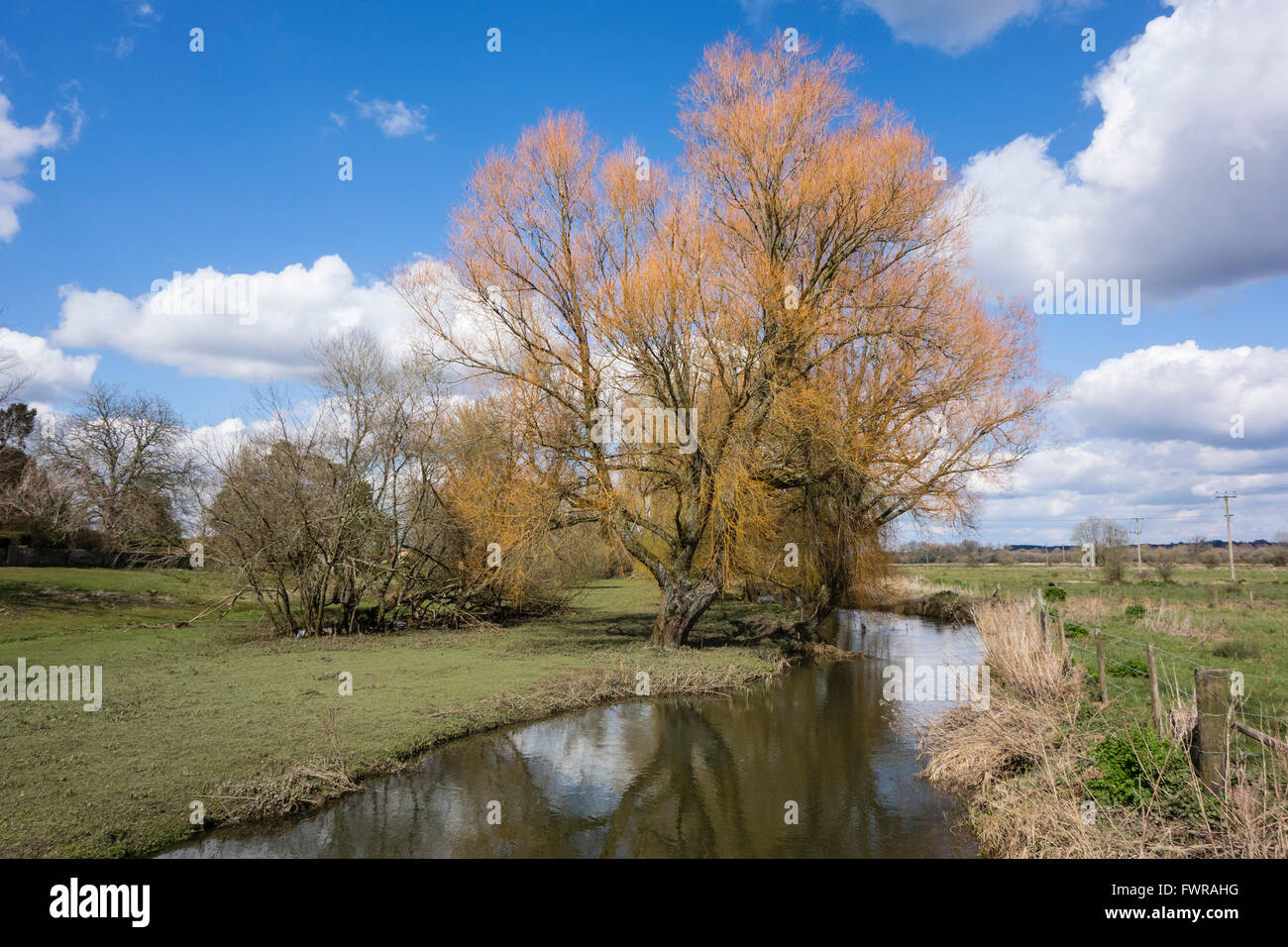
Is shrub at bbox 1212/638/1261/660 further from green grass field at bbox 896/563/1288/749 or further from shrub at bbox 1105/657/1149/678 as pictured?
shrub at bbox 1105/657/1149/678

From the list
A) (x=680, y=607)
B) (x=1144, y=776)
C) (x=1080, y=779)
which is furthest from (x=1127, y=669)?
(x=680, y=607)

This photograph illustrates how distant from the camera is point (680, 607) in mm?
19109

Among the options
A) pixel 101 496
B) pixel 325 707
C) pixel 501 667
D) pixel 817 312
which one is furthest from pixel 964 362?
pixel 101 496

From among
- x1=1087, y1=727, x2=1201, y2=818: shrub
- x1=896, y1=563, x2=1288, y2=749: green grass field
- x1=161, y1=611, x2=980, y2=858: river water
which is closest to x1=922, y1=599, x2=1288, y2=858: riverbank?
x1=1087, y1=727, x2=1201, y2=818: shrub

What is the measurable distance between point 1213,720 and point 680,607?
44.0 feet

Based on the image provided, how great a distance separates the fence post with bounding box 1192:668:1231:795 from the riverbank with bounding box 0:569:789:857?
9.06 metres

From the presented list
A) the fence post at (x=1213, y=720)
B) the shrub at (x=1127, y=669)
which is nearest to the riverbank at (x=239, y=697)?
the shrub at (x=1127, y=669)

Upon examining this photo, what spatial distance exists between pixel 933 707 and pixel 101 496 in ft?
119

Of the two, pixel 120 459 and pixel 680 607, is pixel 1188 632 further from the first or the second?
pixel 120 459

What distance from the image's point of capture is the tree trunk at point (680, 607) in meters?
19.0

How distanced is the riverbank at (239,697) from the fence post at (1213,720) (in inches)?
357

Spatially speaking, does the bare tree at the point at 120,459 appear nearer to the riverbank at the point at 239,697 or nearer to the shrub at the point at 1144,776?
the riverbank at the point at 239,697
